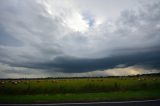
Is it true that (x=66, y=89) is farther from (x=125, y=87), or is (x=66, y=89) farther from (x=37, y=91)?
(x=125, y=87)

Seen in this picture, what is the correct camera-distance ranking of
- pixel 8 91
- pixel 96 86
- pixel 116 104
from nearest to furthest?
pixel 116 104 → pixel 8 91 → pixel 96 86

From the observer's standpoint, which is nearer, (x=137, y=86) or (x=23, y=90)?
(x=23, y=90)

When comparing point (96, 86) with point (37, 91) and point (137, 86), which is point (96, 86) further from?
point (37, 91)

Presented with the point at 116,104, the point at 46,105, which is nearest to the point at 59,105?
the point at 46,105

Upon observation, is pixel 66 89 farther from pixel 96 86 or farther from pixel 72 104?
pixel 72 104

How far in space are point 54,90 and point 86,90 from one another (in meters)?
4.59

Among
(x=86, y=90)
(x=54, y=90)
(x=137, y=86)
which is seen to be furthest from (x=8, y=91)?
(x=137, y=86)

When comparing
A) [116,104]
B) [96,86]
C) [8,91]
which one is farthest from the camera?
[96,86]

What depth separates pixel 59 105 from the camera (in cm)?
1753

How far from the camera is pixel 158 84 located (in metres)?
36.8

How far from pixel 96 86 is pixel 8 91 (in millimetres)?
12573

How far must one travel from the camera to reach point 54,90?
109 ft

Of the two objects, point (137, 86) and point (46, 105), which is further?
point (137, 86)

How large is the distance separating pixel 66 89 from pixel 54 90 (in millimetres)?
1700
